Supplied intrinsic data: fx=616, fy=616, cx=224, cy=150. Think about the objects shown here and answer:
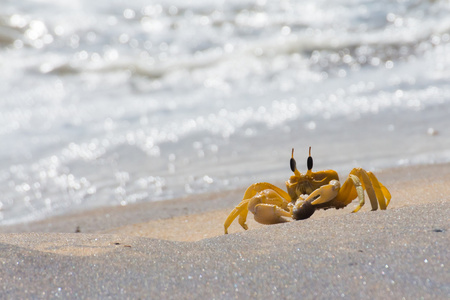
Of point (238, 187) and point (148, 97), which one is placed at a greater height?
point (148, 97)

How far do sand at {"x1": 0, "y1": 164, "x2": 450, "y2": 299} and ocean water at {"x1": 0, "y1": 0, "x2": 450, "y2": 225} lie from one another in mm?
2596

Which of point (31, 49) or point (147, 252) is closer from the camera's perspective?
point (147, 252)

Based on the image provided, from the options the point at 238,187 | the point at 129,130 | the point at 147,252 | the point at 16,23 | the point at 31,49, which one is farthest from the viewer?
the point at 16,23

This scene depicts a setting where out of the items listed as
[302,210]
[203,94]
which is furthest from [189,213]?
[203,94]

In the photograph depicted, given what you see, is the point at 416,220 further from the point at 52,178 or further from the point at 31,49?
the point at 31,49

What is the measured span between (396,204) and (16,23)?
12.1 metres

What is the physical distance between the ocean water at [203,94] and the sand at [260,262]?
2.60 meters

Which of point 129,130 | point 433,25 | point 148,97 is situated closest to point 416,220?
point 129,130

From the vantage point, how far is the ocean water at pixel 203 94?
6.23 meters

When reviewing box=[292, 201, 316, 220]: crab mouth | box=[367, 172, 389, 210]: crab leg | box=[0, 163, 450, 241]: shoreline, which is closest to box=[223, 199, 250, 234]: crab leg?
box=[292, 201, 316, 220]: crab mouth

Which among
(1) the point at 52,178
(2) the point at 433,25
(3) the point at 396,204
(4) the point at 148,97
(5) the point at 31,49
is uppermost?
(5) the point at 31,49

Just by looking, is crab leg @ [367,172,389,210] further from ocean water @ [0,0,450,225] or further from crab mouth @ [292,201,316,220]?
ocean water @ [0,0,450,225]

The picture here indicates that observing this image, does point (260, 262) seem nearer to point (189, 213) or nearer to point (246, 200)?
point (246, 200)

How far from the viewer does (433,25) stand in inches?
476
